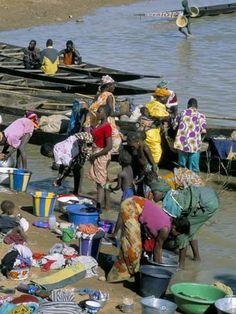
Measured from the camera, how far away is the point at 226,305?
7.38m

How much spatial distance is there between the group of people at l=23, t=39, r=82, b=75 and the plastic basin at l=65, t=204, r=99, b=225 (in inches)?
350

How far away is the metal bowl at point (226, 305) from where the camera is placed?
7263 millimetres

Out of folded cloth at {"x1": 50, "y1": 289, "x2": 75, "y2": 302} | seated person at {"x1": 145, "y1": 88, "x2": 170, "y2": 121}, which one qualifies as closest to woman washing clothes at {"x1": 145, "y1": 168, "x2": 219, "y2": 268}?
folded cloth at {"x1": 50, "y1": 289, "x2": 75, "y2": 302}

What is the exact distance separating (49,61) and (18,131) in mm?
6770

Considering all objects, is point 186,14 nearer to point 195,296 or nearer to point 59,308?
point 195,296

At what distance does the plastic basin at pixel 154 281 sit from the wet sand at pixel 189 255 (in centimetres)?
14

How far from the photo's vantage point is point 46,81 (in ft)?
60.2

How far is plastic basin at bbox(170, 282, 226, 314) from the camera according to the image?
7.56m

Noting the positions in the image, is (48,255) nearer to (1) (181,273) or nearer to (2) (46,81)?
(1) (181,273)

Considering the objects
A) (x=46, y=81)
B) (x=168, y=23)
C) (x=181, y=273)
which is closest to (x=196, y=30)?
(x=168, y=23)

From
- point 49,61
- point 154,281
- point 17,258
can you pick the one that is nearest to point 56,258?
point 17,258

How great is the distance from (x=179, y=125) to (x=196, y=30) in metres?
21.9

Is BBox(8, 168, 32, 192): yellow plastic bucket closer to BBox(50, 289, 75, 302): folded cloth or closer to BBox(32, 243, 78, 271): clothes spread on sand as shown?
BBox(32, 243, 78, 271): clothes spread on sand

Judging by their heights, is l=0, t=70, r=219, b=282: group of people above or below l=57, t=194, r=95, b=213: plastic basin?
above
